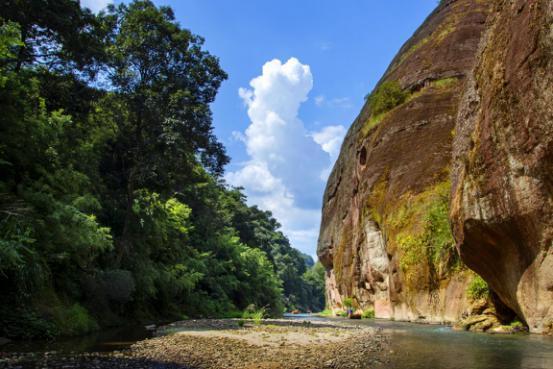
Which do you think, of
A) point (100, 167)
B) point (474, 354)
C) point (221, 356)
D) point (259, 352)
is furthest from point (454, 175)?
point (100, 167)

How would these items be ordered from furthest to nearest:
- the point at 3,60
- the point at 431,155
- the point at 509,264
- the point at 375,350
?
the point at 431,155
the point at 3,60
the point at 509,264
the point at 375,350

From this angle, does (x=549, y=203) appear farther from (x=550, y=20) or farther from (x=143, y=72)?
(x=143, y=72)

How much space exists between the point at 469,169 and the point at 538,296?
5254 mm

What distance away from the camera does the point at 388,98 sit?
128 ft

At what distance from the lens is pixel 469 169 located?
1725 centimetres

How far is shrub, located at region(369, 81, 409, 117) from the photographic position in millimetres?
38312

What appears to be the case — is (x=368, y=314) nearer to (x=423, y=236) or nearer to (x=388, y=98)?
(x=423, y=236)

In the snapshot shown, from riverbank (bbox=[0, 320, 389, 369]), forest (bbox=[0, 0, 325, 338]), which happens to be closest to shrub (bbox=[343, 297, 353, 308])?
forest (bbox=[0, 0, 325, 338])

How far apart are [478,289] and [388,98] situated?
22238 mm

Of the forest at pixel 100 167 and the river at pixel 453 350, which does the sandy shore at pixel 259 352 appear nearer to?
the river at pixel 453 350

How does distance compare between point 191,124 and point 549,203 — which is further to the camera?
point 191,124

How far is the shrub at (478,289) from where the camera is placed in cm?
2039

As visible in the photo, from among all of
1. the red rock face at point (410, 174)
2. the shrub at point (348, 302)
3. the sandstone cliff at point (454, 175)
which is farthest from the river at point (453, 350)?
the shrub at point (348, 302)

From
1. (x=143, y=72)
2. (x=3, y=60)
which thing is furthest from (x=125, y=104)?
(x=3, y=60)
